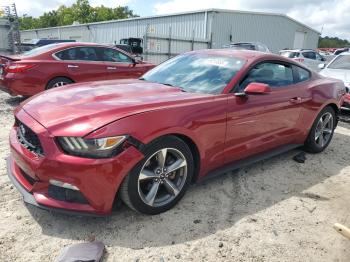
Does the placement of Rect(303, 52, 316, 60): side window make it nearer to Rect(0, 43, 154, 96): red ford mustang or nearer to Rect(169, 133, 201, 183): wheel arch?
Rect(0, 43, 154, 96): red ford mustang

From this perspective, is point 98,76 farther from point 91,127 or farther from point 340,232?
point 340,232

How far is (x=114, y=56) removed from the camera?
868 cm

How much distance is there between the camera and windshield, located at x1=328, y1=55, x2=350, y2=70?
8.95 metres

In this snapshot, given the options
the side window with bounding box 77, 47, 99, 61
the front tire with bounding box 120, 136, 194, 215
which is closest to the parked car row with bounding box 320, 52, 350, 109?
the side window with bounding box 77, 47, 99, 61

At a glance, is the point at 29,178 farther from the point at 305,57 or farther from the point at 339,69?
the point at 305,57

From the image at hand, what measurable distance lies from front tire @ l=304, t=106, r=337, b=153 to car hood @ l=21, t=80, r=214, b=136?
2.35 m

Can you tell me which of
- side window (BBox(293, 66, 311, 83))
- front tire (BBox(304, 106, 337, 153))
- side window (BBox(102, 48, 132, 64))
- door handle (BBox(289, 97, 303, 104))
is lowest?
front tire (BBox(304, 106, 337, 153))

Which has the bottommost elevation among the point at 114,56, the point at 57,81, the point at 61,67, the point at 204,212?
the point at 204,212

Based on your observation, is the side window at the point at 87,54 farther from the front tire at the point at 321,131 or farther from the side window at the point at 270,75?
the front tire at the point at 321,131

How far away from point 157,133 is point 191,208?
916 mm

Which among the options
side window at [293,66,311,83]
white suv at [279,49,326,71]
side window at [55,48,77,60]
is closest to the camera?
side window at [293,66,311,83]

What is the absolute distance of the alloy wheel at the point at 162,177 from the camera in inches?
121

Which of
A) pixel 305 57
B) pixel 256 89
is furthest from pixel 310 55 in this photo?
pixel 256 89

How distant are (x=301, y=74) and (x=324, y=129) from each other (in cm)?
110
